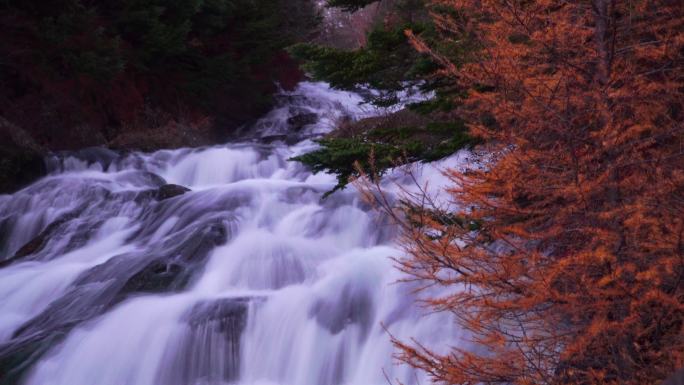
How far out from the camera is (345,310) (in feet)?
25.3

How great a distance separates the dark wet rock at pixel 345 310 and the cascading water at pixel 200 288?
0.02 metres

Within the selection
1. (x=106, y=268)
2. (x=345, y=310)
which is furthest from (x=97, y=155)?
(x=345, y=310)

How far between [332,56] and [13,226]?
913 cm

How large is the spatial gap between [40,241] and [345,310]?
250 inches

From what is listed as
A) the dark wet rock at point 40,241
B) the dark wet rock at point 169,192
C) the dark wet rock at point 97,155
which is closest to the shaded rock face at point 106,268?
the dark wet rock at point 40,241

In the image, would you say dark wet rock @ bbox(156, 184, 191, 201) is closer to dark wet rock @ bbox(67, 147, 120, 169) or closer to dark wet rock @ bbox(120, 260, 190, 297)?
dark wet rock @ bbox(67, 147, 120, 169)

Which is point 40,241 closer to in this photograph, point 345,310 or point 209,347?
point 209,347

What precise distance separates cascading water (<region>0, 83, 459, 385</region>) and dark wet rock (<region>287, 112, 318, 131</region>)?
29.3ft

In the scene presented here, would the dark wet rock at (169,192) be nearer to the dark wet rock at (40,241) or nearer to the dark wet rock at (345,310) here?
the dark wet rock at (40,241)

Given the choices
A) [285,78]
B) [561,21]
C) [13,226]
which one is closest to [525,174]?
[561,21]

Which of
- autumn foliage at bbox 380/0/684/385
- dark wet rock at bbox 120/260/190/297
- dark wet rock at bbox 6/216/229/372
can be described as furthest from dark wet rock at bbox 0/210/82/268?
autumn foliage at bbox 380/0/684/385

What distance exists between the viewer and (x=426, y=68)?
570cm

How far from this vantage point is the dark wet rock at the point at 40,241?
10.8 m

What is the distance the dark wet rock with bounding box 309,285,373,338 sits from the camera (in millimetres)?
7520
